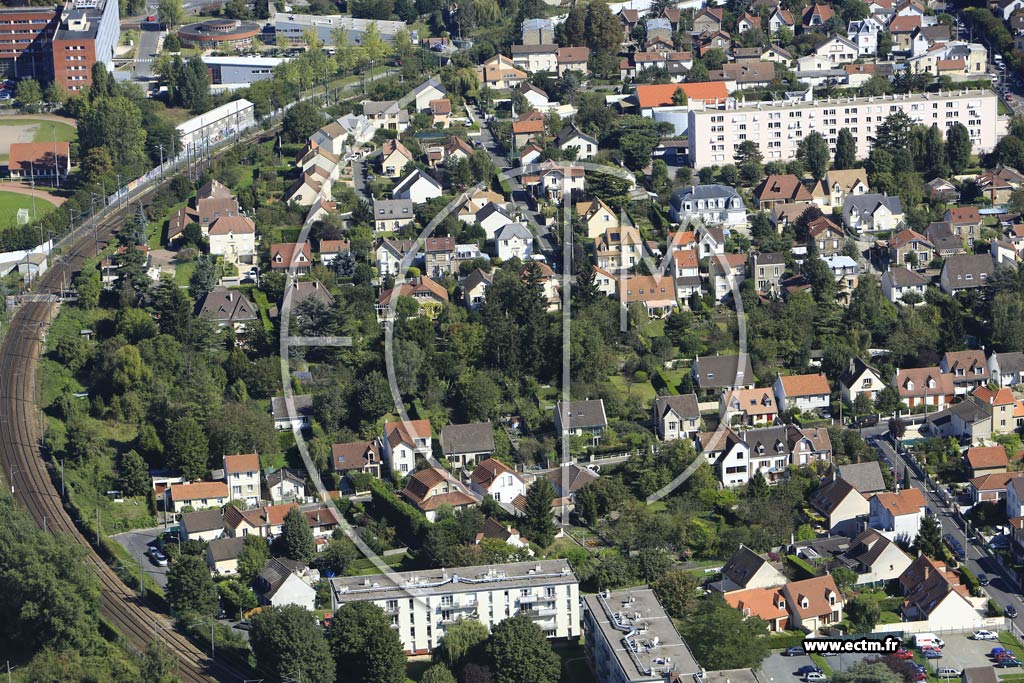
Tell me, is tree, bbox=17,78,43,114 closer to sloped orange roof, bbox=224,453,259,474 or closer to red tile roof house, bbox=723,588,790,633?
sloped orange roof, bbox=224,453,259,474

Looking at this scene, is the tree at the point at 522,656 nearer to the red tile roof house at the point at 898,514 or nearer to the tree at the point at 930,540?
the tree at the point at 930,540

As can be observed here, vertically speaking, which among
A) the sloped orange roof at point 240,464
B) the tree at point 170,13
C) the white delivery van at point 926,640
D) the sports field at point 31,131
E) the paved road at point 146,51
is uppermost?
the tree at point 170,13

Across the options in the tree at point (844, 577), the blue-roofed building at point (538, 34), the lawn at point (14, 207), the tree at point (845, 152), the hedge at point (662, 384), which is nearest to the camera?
the tree at point (844, 577)

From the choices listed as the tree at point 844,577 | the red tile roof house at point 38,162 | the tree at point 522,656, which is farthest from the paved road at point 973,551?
the red tile roof house at point 38,162

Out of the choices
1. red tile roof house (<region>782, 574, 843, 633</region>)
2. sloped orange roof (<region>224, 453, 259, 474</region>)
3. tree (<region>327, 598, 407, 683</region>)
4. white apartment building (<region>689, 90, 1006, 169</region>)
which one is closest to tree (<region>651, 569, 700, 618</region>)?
red tile roof house (<region>782, 574, 843, 633</region>)

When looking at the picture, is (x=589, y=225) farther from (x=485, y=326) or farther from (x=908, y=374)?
(x=908, y=374)

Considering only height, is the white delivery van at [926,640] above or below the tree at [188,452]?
below

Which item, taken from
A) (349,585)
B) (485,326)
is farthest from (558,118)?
(349,585)
